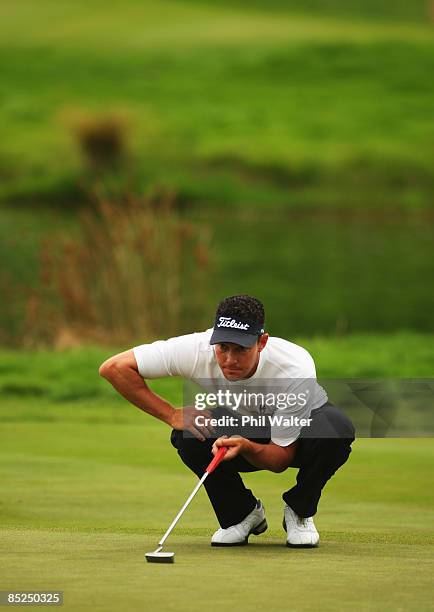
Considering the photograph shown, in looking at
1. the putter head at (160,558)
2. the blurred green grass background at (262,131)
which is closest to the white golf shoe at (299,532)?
the putter head at (160,558)

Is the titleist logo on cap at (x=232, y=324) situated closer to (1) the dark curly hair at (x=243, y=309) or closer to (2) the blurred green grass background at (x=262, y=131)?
(1) the dark curly hair at (x=243, y=309)

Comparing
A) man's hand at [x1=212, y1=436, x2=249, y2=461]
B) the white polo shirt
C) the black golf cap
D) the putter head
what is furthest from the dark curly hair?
the putter head

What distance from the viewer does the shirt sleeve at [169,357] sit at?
18.6 ft

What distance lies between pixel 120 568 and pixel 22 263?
11895 mm

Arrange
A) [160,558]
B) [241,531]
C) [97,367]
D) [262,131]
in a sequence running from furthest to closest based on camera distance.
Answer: [262,131] → [97,367] → [241,531] → [160,558]

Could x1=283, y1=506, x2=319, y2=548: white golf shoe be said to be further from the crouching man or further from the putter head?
the putter head

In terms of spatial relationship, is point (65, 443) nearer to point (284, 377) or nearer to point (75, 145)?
point (284, 377)

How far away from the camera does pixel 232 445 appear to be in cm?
564

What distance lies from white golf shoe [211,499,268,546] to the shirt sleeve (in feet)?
2.00

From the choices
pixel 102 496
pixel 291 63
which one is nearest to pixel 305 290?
pixel 102 496

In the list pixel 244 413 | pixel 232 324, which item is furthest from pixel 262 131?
pixel 232 324

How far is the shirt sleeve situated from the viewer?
223 inches

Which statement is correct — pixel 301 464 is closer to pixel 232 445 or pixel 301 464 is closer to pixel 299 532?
pixel 299 532

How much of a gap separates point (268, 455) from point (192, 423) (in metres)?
0.33
